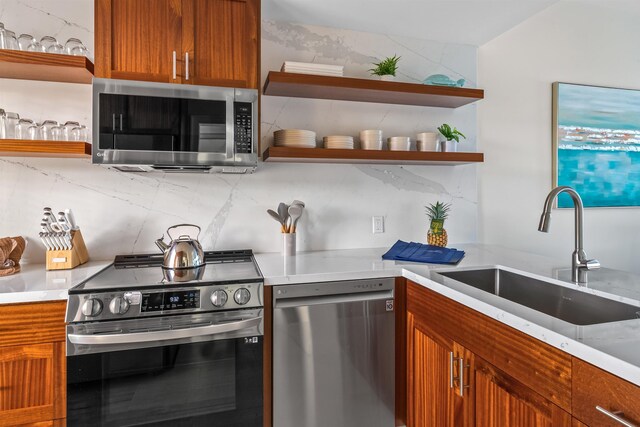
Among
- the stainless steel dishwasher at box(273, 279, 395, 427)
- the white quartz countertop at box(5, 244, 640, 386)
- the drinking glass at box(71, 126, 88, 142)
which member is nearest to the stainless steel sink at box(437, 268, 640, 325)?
the white quartz countertop at box(5, 244, 640, 386)

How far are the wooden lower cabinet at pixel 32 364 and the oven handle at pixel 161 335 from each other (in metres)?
0.11

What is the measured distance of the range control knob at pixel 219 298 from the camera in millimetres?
1451

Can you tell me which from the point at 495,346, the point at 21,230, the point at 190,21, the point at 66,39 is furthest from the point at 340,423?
the point at 66,39

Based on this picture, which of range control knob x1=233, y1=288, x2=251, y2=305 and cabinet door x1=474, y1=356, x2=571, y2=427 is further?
range control knob x1=233, y1=288, x2=251, y2=305

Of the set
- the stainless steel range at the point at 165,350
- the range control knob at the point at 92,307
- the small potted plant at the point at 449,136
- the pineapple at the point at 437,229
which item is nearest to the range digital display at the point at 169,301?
the stainless steel range at the point at 165,350

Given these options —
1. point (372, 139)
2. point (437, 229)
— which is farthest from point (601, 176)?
point (372, 139)

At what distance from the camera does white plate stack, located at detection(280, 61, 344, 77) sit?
1.96 metres

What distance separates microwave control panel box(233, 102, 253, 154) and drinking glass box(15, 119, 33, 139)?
0.97 metres

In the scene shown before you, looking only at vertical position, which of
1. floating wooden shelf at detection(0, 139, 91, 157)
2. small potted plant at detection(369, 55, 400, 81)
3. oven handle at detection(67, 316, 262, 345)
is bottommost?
oven handle at detection(67, 316, 262, 345)

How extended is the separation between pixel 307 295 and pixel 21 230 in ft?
5.05

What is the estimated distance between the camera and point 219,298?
4.78 feet

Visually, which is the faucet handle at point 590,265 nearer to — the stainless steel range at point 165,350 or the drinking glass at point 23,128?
the stainless steel range at point 165,350

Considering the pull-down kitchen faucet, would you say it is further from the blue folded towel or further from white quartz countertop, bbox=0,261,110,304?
white quartz countertop, bbox=0,261,110,304

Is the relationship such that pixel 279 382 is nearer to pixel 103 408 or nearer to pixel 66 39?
pixel 103 408
